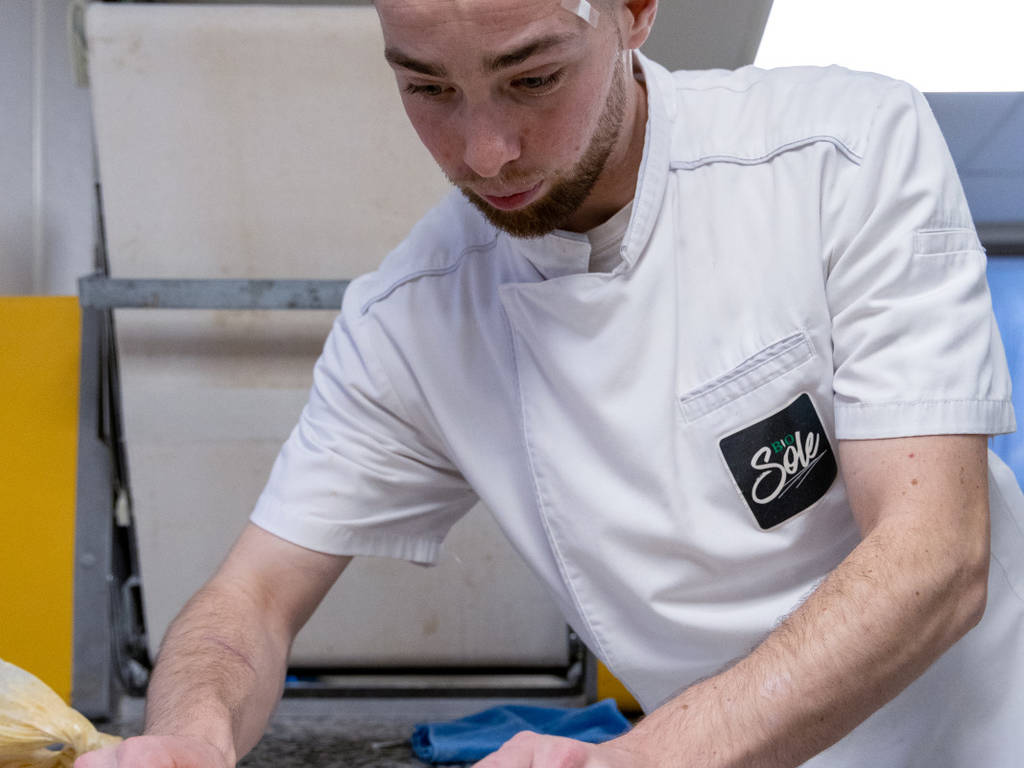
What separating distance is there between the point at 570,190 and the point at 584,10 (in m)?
0.14

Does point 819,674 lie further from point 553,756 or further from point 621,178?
point 621,178

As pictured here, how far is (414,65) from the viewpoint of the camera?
76cm

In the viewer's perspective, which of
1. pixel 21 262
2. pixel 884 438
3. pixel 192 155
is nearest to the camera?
pixel 884 438

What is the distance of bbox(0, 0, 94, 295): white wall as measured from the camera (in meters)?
1.97

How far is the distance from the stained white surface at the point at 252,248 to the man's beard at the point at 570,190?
793mm

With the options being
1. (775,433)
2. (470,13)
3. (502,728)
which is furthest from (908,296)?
(502,728)

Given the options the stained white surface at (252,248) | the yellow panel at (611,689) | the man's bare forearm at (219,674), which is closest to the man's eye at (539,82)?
the man's bare forearm at (219,674)

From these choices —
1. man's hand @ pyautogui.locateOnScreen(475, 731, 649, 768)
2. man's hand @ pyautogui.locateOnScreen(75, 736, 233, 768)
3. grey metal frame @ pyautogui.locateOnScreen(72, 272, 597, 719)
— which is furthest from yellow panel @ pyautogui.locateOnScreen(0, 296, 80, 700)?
man's hand @ pyautogui.locateOnScreen(475, 731, 649, 768)

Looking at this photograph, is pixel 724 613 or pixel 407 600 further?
pixel 407 600

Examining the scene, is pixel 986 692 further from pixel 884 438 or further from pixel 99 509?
pixel 99 509

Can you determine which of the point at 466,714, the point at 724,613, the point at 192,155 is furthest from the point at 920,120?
the point at 466,714

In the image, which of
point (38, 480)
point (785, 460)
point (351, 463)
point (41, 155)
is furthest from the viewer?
point (41, 155)

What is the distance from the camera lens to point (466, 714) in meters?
1.77

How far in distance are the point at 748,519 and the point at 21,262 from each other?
1663 millimetres
